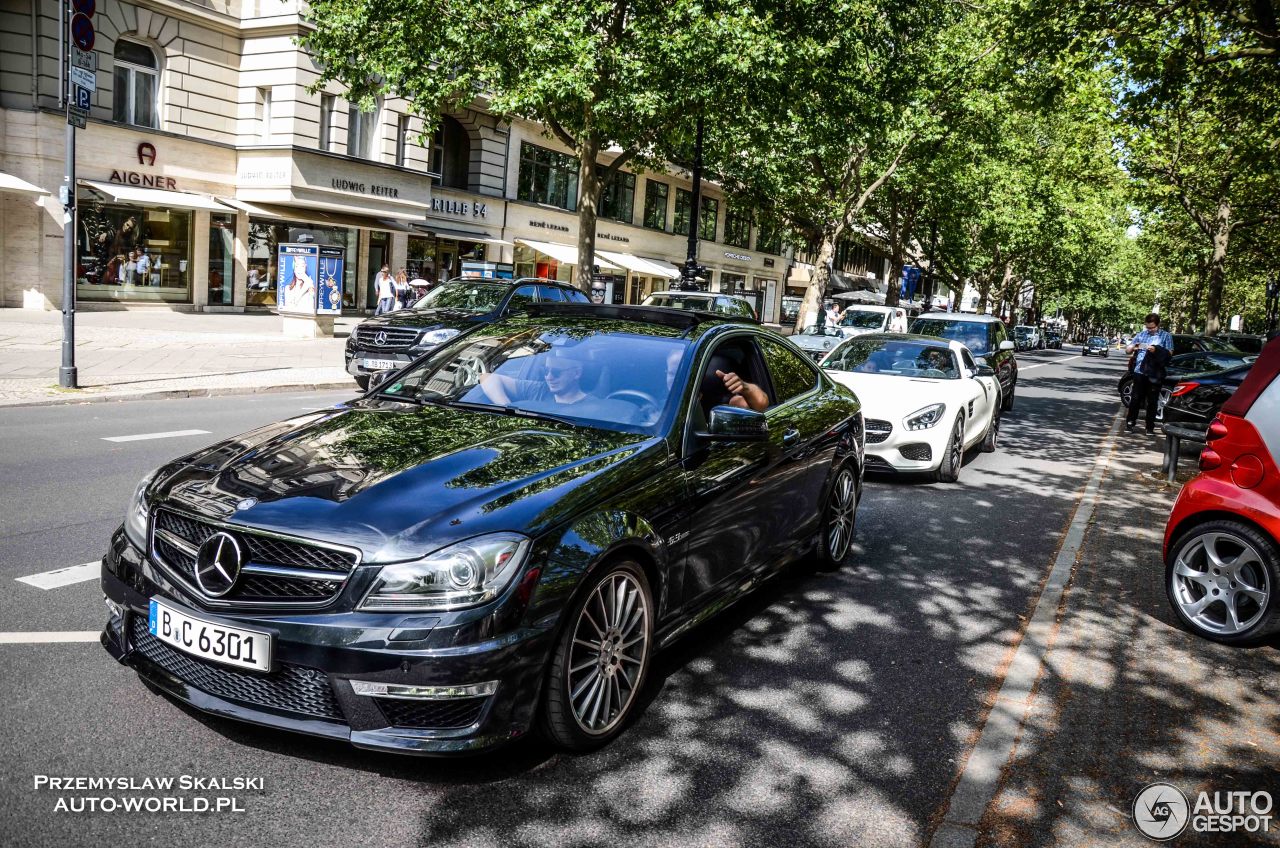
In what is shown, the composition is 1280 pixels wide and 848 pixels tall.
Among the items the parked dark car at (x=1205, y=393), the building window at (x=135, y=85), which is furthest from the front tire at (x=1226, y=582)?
the building window at (x=135, y=85)

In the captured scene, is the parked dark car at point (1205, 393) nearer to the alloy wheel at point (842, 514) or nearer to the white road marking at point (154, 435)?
the alloy wheel at point (842, 514)

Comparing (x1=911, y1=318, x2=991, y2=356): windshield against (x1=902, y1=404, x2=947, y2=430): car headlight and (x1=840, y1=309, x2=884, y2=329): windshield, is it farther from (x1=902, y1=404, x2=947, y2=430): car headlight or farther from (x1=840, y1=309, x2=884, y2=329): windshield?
(x1=840, y1=309, x2=884, y2=329): windshield

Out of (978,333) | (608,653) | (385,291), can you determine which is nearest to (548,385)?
(608,653)

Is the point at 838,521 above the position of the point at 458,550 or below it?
below

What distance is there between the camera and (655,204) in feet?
153

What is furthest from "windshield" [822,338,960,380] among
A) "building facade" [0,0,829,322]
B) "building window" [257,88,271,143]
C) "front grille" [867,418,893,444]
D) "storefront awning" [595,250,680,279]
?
"storefront awning" [595,250,680,279]

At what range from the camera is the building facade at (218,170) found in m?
23.1

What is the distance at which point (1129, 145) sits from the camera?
27.3m

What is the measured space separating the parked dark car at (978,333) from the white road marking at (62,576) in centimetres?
1409

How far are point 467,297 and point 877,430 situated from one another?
27.8 feet

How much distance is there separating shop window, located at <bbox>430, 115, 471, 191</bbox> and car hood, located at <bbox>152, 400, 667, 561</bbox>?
103 feet

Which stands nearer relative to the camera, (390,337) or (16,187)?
(390,337)

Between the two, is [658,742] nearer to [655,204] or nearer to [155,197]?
[155,197]

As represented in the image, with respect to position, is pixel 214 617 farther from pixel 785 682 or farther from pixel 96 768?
pixel 785 682
